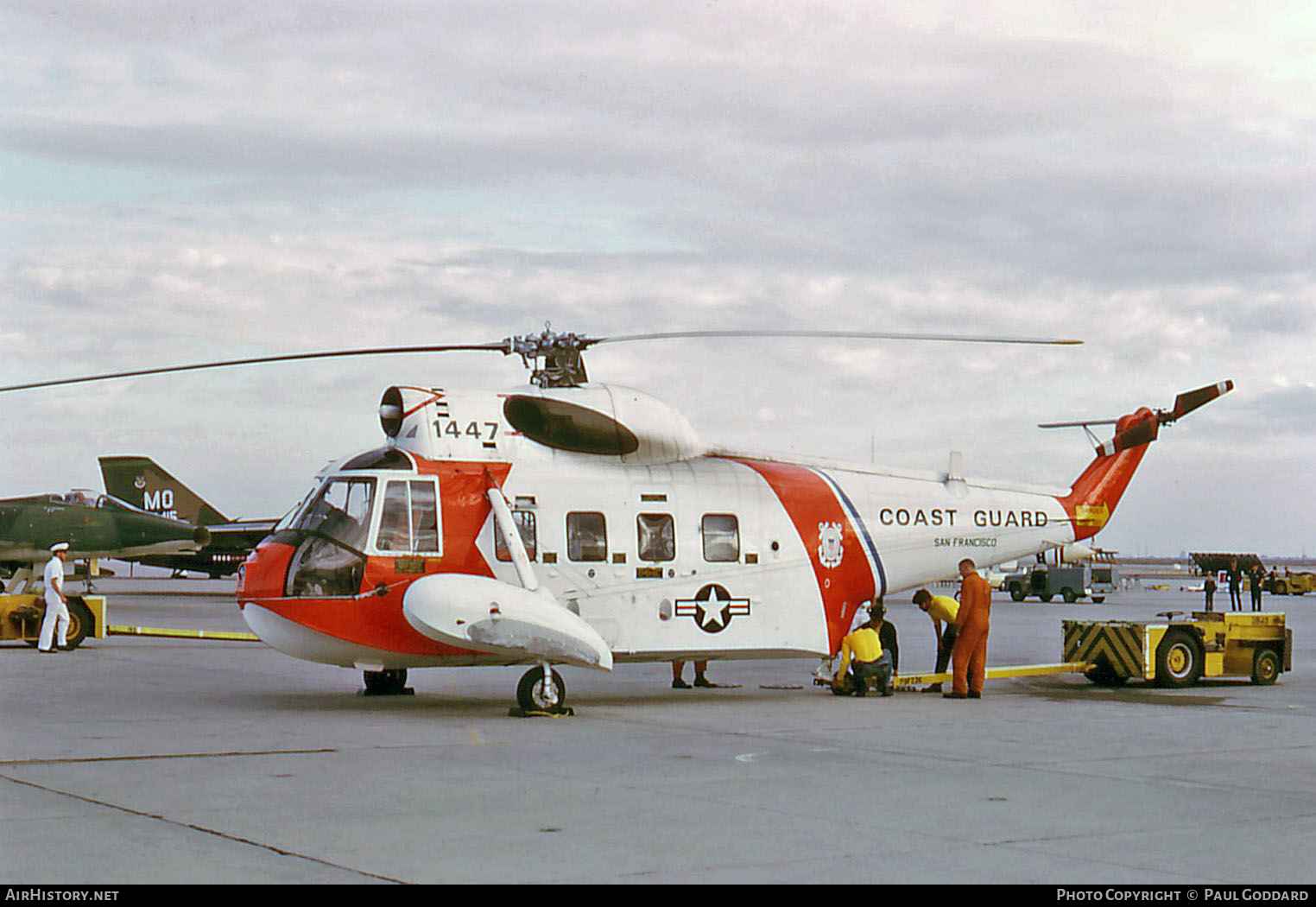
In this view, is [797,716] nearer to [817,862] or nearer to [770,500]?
[770,500]

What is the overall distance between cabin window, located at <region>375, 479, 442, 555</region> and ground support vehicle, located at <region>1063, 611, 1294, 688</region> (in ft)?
30.6

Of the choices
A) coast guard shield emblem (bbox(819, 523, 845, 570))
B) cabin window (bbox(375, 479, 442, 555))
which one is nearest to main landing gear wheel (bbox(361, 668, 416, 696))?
cabin window (bbox(375, 479, 442, 555))

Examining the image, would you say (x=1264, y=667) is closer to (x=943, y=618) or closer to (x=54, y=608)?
(x=943, y=618)

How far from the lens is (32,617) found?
88.6 feet

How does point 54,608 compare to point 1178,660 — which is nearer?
point 1178,660

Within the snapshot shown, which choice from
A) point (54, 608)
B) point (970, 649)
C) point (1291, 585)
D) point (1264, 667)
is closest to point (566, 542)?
point (970, 649)

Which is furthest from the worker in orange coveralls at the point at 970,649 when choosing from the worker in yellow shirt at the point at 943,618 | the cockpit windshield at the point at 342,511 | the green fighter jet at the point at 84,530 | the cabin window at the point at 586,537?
the green fighter jet at the point at 84,530

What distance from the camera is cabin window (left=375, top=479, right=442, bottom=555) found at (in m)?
16.1

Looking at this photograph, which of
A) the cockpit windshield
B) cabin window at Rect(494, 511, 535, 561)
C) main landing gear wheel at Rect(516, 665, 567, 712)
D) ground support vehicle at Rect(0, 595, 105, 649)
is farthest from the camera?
ground support vehicle at Rect(0, 595, 105, 649)

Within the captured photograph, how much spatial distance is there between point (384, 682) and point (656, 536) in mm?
3939

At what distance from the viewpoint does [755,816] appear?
918 centimetres

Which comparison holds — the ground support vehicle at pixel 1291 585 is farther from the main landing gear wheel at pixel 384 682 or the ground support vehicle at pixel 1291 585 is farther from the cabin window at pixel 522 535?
the cabin window at pixel 522 535

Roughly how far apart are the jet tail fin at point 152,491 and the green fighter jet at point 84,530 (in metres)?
18.9

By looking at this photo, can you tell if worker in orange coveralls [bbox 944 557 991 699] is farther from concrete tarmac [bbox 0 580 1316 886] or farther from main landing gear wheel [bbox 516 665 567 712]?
main landing gear wheel [bbox 516 665 567 712]
